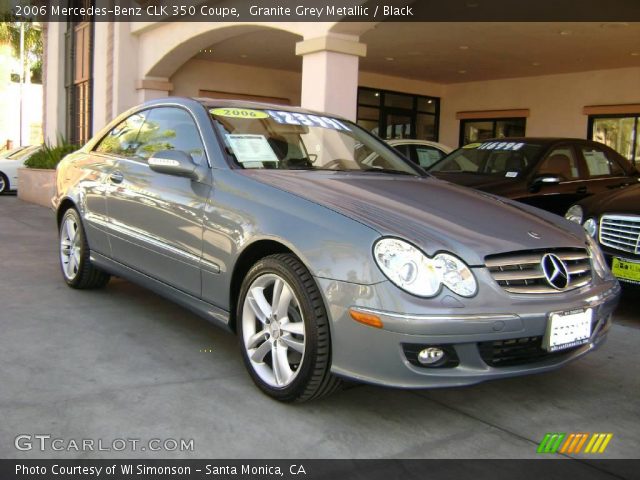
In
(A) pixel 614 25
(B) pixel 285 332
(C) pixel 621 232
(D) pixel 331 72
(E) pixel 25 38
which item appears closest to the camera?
(B) pixel 285 332

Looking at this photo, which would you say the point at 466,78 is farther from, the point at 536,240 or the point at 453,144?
the point at 536,240

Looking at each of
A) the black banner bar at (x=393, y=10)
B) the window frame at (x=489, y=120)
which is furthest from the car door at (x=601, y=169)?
the window frame at (x=489, y=120)

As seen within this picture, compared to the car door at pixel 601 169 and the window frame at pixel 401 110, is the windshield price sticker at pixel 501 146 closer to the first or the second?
the car door at pixel 601 169

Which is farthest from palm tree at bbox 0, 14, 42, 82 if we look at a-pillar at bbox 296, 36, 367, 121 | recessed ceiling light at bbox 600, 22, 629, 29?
recessed ceiling light at bbox 600, 22, 629, 29

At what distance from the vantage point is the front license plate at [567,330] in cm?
282

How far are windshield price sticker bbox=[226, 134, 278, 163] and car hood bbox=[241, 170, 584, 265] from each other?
0.18 metres

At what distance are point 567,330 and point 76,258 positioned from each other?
12.1ft

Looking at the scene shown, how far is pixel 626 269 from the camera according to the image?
4637 mm

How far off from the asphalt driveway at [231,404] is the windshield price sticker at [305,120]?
4.57ft

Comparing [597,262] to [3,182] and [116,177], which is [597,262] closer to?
[116,177]

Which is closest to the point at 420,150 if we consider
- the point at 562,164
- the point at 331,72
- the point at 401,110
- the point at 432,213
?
the point at 331,72

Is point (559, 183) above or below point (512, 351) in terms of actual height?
above
